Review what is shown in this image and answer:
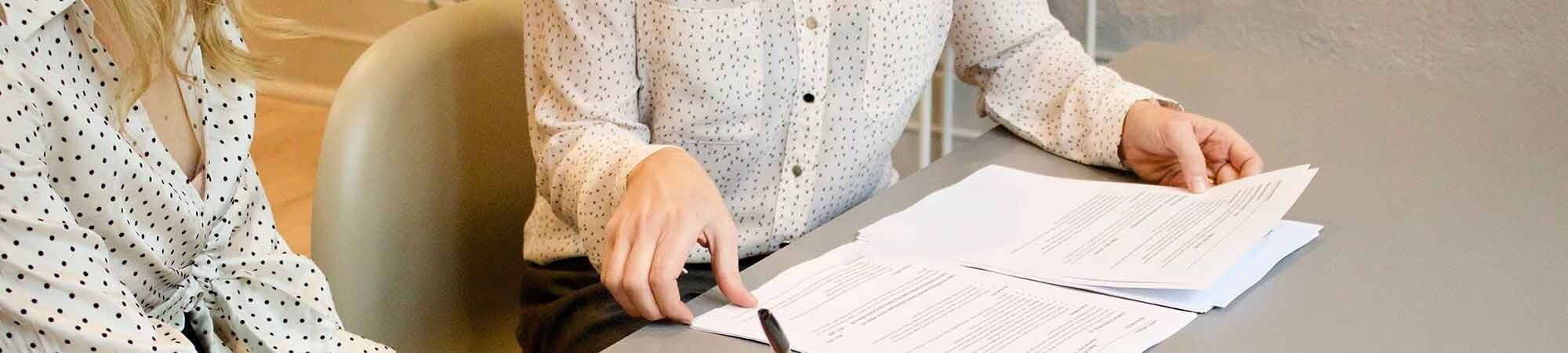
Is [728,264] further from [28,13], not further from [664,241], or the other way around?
[28,13]

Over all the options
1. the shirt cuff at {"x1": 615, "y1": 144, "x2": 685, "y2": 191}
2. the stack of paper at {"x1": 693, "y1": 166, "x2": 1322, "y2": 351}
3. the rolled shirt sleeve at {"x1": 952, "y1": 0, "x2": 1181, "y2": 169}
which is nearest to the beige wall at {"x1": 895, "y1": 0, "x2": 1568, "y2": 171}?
the rolled shirt sleeve at {"x1": 952, "y1": 0, "x2": 1181, "y2": 169}

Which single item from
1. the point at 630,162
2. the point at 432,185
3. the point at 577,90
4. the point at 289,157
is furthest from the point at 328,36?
the point at 630,162

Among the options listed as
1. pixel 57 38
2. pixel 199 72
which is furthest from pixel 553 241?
pixel 57 38

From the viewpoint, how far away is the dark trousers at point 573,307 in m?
1.14

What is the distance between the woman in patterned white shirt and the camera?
1.15 metres

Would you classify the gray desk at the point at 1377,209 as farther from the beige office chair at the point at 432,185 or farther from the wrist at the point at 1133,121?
the beige office chair at the point at 432,185

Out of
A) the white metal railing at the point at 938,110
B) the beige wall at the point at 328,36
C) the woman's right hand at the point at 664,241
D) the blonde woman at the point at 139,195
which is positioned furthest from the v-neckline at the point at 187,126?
the beige wall at the point at 328,36

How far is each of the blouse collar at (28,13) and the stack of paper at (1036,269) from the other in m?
0.38

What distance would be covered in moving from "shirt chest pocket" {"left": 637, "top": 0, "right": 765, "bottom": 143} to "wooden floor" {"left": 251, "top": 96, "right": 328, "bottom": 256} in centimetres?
163

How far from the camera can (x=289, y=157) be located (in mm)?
3152

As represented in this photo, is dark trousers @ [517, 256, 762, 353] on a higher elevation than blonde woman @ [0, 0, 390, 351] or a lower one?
lower

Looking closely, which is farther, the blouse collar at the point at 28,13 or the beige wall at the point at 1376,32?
the beige wall at the point at 1376,32

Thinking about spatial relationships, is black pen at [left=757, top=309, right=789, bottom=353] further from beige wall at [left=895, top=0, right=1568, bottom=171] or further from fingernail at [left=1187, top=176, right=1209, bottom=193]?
beige wall at [left=895, top=0, right=1568, bottom=171]

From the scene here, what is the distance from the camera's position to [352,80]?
3.82 feet
